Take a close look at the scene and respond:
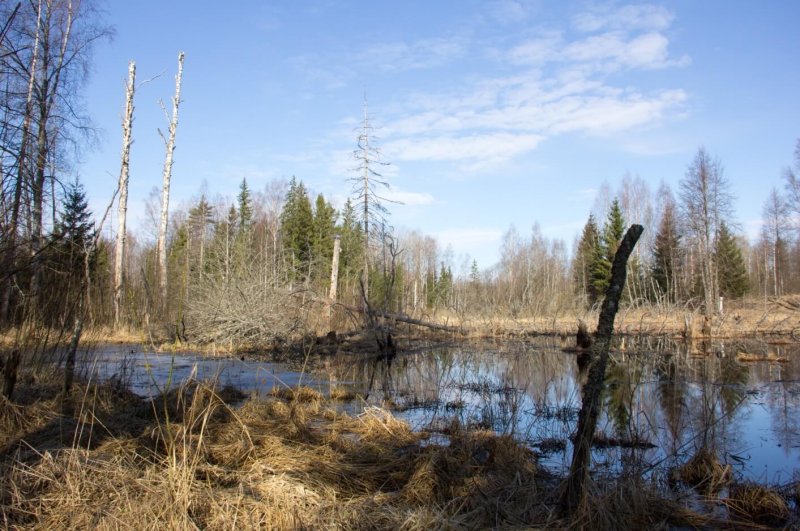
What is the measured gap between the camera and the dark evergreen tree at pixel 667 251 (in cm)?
4272

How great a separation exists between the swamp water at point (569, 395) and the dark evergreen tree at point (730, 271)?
87.2 ft

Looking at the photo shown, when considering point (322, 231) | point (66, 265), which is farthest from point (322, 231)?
point (66, 265)

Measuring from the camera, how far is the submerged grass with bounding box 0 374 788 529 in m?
3.56

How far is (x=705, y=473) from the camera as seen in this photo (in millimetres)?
5414

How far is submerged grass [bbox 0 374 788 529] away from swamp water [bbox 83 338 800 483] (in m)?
0.62

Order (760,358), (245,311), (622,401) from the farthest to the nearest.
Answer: (245,311), (760,358), (622,401)

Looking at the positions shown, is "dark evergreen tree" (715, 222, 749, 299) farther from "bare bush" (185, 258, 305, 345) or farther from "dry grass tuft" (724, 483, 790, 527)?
"dry grass tuft" (724, 483, 790, 527)

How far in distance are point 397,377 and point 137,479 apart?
31.8 ft

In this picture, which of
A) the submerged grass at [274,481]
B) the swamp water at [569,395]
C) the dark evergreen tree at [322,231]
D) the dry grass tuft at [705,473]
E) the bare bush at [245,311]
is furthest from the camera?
the dark evergreen tree at [322,231]

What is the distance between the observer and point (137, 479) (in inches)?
151

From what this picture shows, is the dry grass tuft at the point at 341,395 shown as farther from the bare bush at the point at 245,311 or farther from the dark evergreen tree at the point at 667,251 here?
the dark evergreen tree at the point at 667,251

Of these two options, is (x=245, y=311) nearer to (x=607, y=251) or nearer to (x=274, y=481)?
(x=274, y=481)

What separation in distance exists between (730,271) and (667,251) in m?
5.38

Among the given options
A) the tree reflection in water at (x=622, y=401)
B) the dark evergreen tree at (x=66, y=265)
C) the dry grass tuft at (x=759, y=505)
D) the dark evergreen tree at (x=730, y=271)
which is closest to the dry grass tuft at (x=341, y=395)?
the tree reflection in water at (x=622, y=401)
